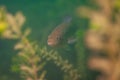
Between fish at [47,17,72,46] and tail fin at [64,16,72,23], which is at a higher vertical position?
tail fin at [64,16,72,23]

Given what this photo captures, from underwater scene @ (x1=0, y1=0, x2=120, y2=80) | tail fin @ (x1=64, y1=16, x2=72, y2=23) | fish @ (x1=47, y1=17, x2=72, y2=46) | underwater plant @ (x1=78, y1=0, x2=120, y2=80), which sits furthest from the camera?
tail fin @ (x1=64, y1=16, x2=72, y2=23)

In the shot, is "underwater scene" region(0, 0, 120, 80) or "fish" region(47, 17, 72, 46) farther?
"underwater scene" region(0, 0, 120, 80)

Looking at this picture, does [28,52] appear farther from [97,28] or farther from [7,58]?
[7,58]

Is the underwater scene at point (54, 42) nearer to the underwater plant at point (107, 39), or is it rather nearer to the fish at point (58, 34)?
the fish at point (58, 34)

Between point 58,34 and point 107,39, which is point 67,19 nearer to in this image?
point 58,34

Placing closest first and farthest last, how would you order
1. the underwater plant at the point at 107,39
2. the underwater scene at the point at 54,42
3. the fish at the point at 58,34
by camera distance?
the underwater plant at the point at 107,39 → the fish at the point at 58,34 → the underwater scene at the point at 54,42

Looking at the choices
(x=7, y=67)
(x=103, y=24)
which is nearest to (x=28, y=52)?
(x=103, y=24)

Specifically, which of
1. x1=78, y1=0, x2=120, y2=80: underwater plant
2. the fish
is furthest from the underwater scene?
x1=78, y1=0, x2=120, y2=80: underwater plant

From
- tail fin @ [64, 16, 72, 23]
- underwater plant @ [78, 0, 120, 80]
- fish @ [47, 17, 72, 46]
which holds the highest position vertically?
tail fin @ [64, 16, 72, 23]

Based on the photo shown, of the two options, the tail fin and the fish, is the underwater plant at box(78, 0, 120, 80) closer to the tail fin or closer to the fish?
the fish

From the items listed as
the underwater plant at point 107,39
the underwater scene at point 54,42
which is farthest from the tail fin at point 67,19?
the underwater plant at point 107,39

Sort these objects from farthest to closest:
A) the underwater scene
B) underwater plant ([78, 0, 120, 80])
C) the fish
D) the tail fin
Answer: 1. the tail fin
2. the underwater scene
3. the fish
4. underwater plant ([78, 0, 120, 80])
